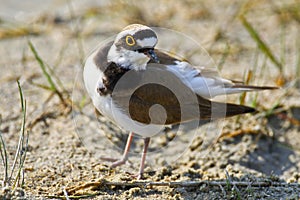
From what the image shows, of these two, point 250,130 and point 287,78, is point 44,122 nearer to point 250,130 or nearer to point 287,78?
point 250,130

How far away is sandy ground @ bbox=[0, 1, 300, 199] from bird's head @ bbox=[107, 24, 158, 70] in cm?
81

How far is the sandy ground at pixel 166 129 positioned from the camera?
13.1 ft

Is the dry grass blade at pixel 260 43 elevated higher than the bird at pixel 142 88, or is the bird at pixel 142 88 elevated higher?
the dry grass blade at pixel 260 43

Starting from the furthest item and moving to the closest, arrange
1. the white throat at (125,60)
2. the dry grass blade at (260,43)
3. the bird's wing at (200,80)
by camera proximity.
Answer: the dry grass blade at (260,43)
the bird's wing at (200,80)
the white throat at (125,60)

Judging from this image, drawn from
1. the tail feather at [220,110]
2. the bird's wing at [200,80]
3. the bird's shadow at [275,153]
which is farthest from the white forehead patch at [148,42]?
the bird's shadow at [275,153]

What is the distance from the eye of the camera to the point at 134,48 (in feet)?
13.7

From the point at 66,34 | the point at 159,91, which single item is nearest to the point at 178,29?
the point at 66,34

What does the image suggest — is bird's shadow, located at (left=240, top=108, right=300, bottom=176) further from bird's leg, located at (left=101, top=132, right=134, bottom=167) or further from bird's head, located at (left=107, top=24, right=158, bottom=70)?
bird's head, located at (left=107, top=24, right=158, bottom=70)

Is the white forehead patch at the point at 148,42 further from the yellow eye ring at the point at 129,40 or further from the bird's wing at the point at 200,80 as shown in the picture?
the bird's wing at the point at 200,80

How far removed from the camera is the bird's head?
4.08 m

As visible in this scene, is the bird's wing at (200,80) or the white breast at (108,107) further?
the bird's wing at (200,80)

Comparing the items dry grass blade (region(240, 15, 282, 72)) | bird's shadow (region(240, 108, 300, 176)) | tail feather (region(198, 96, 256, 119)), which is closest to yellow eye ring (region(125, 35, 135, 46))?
tail feather (region(198, 96, 256, 119))

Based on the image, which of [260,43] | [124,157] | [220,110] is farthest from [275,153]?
[124,157]

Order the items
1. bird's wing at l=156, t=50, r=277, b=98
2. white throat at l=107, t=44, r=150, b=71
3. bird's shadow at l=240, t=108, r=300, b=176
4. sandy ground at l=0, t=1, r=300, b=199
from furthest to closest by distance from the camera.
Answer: bird's shadow at l=240, t=108, r=300, b=176, bird's wing at l=156, t=50, r=277, b=98, white throat at l=107, t=44, r=150, b=71, sandy ground at l=0, t=1, r=300, b=199
